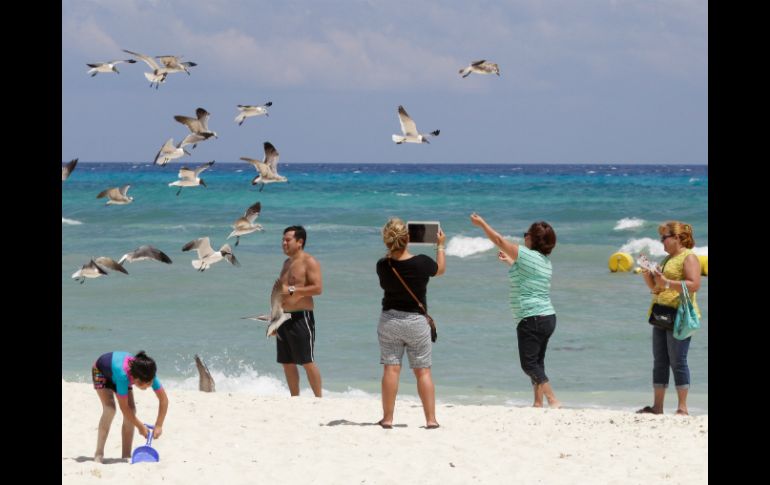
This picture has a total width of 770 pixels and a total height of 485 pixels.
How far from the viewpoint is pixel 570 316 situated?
49.4ft

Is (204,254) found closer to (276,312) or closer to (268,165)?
(268,165)

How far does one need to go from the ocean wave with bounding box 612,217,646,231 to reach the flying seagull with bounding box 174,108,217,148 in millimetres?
23777

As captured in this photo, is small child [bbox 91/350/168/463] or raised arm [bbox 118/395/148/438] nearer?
small child [bbox 91/350/168/463]

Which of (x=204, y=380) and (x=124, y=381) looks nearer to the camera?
(x=124, y=381)

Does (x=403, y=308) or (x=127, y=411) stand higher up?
(x=403, y=308)

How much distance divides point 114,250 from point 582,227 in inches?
571

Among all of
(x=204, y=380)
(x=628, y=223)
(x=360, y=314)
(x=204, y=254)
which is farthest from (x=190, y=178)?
(x=628, y=223)

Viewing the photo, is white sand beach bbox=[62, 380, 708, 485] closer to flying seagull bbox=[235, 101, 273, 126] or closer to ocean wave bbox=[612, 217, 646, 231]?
flying seagull bbox=[235, 101, 273, 126]

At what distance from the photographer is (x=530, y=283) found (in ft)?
25.9

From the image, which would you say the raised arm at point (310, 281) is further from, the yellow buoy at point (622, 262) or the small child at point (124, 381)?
the yellow buoy at point (622, 262)

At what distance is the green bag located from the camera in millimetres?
7746

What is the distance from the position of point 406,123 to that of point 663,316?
2.85 metres

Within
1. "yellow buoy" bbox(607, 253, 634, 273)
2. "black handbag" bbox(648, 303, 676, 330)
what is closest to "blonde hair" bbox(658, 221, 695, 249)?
"black handbag" bbox(648, 303, 676, 330)
